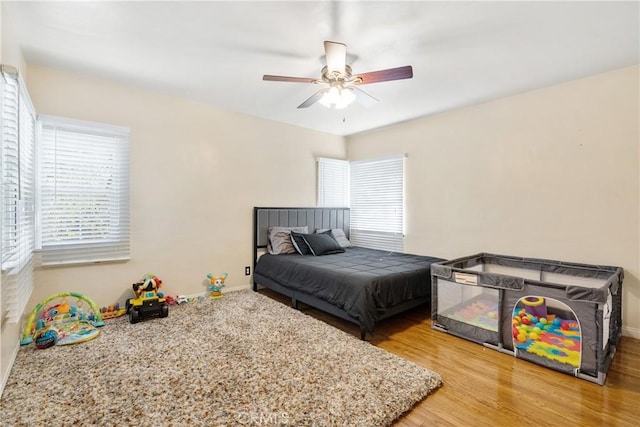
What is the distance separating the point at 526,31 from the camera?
7.29 feet

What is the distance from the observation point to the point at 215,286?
3840 millimetres

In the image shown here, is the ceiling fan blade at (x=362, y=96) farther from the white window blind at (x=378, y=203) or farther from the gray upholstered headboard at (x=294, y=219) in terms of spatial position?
the gray upholstered headboard at (x=294, y=219)

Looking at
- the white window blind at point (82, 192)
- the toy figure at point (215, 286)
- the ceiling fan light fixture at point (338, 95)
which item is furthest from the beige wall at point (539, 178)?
the white window blind at point (82, 192)

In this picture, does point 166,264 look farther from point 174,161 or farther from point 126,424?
point 126,424

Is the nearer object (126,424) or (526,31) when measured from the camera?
(126,424)

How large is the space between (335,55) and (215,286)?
307 centimetres

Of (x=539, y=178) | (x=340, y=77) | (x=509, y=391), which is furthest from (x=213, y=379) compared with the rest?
(x=539, y=178)

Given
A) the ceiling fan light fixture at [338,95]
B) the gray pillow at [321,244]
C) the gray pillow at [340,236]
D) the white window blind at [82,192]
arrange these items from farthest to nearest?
the gray pillow at [340,236]
the gray pillow at [321,244]
the white window blind at [82,192]
the ceiling fan light fixture at [338,95]

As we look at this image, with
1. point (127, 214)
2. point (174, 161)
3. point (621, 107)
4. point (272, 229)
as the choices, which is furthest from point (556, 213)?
point (127, 214)

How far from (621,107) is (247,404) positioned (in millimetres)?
4065

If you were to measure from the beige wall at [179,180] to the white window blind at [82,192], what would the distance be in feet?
0.36

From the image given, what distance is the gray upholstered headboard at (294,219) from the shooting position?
4.32 m

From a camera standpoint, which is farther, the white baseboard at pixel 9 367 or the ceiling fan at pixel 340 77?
the ceiling fan at pixel 340 77

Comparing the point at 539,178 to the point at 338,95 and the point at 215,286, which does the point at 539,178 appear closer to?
the point at 338,95
